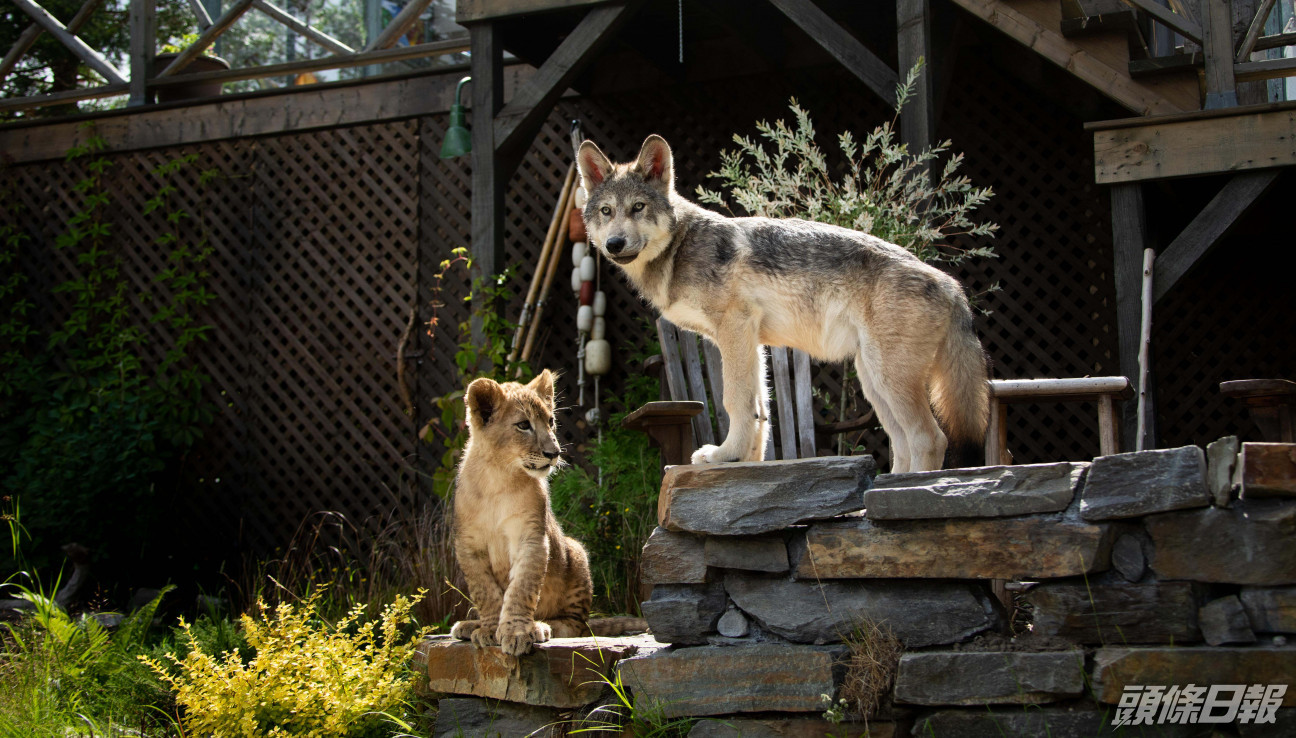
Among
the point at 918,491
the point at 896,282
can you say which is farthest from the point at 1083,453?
the point at 918,491

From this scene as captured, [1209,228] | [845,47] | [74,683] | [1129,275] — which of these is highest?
[845,47]

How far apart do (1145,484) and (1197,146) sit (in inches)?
131

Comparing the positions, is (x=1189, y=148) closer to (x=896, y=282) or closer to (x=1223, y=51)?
(x=1223, y=51)

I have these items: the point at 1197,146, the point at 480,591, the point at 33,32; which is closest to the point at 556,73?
the point at 1197,146

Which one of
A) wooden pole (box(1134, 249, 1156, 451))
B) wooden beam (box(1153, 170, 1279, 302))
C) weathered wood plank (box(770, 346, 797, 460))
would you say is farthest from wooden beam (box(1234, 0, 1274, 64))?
weathered wood plank (box(770, 346, 797, 460))

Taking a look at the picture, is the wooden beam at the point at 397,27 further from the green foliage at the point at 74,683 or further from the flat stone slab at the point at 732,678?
the flat stone slab at the point at 732,678

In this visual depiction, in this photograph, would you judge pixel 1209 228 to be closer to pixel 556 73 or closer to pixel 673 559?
pixel 673 559

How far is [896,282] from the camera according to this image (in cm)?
370

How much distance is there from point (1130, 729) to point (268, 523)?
7.70 m

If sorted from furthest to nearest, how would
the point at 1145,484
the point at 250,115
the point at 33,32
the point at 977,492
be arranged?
the point at 33,32
the point at 250,115
the point at 977,492
the point at 1145,484

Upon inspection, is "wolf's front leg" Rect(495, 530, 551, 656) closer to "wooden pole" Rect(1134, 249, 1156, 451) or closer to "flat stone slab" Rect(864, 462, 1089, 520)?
"flat stone slab" Rect(864, 462, 1089, 520)

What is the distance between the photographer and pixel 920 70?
580 centimetres

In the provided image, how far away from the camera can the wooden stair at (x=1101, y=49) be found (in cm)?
555

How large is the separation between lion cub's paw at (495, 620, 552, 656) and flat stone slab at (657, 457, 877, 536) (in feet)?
2.02
